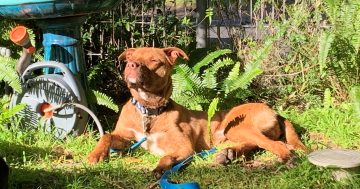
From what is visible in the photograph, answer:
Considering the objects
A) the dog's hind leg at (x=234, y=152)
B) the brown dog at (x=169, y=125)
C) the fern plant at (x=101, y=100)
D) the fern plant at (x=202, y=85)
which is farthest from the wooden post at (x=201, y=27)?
the dog's hind leg at (x=234, y=152)

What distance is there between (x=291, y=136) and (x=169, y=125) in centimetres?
120

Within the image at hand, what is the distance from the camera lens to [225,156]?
532cm

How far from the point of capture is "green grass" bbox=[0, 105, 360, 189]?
15.7 feet

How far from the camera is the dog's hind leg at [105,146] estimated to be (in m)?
5.28

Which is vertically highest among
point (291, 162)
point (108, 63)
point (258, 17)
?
point (258, 17)

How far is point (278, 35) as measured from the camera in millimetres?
7289

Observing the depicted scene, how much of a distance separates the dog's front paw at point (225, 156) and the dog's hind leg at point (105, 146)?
0.87 metres

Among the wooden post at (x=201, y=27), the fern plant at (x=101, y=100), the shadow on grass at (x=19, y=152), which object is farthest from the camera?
the wooden post at (x=201, y=27)

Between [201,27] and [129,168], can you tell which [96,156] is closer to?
[129,168]

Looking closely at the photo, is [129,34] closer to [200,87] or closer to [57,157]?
[200,87]

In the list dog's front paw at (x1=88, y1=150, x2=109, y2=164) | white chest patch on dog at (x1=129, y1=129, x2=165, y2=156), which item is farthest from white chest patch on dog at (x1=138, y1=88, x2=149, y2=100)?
dog's front paw at (x1=88, y1=150, x2=109, y2=164)

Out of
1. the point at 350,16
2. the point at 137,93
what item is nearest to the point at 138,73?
the point at 137,93

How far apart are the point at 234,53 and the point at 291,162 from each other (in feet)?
→ 10.3

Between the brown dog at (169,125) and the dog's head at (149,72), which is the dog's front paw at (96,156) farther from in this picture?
the dog's head at (149,72)
